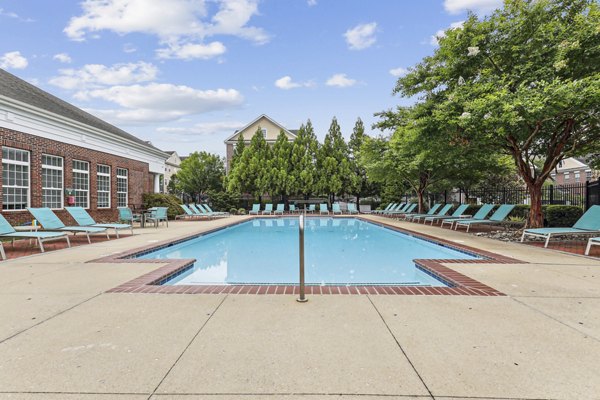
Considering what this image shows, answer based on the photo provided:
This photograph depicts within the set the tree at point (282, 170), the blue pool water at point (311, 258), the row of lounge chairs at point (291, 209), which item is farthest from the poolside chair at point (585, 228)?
the tree at point (282, 170)

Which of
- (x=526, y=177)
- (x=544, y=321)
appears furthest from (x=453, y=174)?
(x=544, y=321)

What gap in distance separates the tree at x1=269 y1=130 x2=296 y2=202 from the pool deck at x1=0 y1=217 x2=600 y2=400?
22.4 m

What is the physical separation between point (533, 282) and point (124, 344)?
521cm

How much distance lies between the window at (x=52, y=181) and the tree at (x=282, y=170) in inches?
591

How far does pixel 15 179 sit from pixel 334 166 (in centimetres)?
2060

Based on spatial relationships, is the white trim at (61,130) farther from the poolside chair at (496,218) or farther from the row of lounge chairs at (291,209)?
the poolside chair at (496,218)

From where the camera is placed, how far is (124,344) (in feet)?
9.10

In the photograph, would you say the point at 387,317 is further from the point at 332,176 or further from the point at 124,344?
the point at 332,176

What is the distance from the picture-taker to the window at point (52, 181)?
13008 mm

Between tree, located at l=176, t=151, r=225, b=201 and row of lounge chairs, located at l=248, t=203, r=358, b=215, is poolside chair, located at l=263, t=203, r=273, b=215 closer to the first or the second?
row of lounge chairs, located at l=248, t=203, r=358, b=215

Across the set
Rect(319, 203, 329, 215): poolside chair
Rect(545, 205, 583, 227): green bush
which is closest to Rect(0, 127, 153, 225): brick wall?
Rect(319, 203, 329, 215): poolside chair

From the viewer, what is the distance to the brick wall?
11.5m

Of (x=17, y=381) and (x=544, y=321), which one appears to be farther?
(x=544, y=321)

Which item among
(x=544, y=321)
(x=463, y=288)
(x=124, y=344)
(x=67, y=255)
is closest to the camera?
(x=124, y=344)
